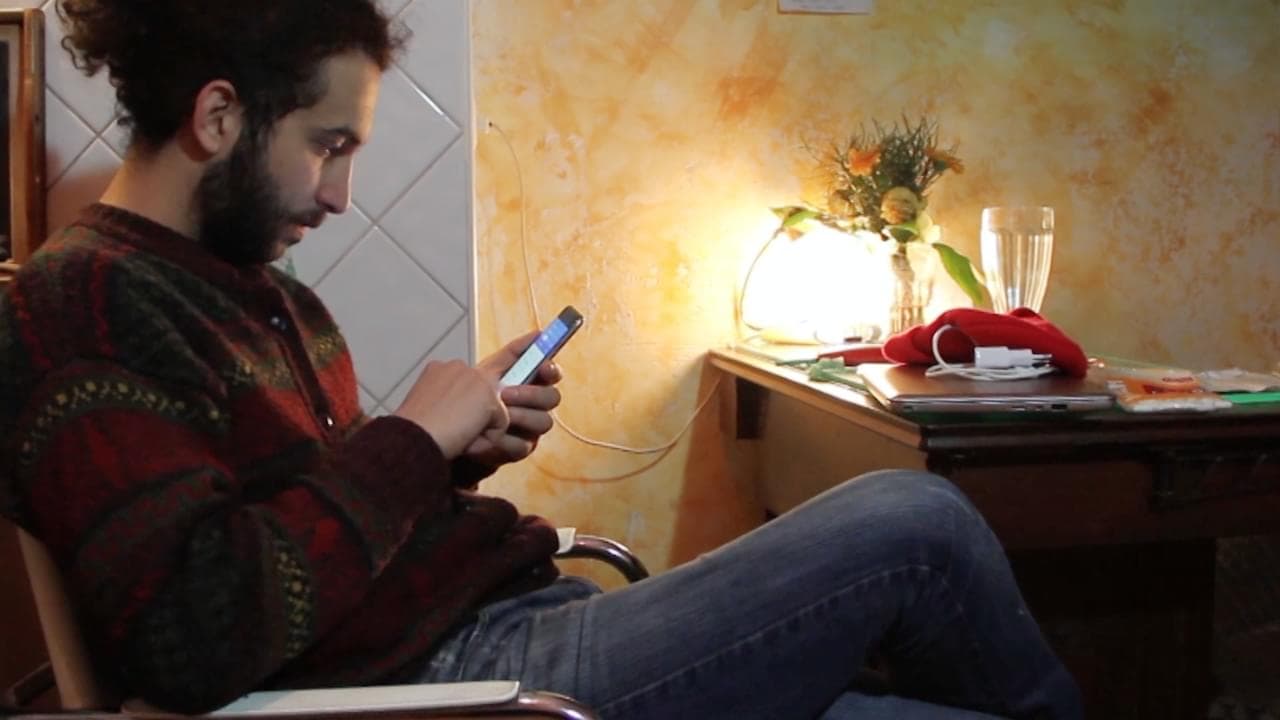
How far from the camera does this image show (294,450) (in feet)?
2.33

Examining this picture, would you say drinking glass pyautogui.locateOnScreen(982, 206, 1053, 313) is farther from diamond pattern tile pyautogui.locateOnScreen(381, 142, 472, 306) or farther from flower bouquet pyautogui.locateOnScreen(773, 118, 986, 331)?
diamond pattern tile pyautogui.locateOnScreen(381, 142, 472, 306)

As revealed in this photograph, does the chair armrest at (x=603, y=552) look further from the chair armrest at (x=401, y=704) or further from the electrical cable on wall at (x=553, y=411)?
the electrical cable on wall at (x=553, y=411)

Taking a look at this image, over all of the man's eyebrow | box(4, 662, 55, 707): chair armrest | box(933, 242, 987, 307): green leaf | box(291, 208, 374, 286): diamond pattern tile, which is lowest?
box(4, 662, 55, 707): chair armrest

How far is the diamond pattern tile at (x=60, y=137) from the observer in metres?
1.13

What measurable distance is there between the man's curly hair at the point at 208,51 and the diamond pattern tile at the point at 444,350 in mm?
486

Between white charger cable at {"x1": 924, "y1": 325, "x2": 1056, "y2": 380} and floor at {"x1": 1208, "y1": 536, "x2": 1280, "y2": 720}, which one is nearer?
white charger cable at {"x1": 924, "y1": 325, "x2": 1056, "y2": 380}

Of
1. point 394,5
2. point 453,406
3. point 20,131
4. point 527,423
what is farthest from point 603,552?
point 20,131

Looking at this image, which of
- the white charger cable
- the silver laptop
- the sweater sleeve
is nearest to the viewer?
the sweater sleeve

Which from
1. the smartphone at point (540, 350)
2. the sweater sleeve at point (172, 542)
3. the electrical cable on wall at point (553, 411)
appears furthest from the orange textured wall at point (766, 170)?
the sweater sleeve at point (172, 542)

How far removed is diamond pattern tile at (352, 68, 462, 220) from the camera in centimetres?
117

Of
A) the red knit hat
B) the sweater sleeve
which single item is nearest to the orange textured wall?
the red knit hat

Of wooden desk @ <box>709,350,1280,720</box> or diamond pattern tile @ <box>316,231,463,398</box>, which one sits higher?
wooden desk @ <box>709,350,1280,720</box>

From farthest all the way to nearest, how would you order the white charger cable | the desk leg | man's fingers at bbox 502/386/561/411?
1. the desk leg
2. the white charger cable
3. man's fingers at bbox 502/386/561/411

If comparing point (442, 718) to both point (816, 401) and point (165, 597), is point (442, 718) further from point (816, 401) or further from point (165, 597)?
point (816, 401)
